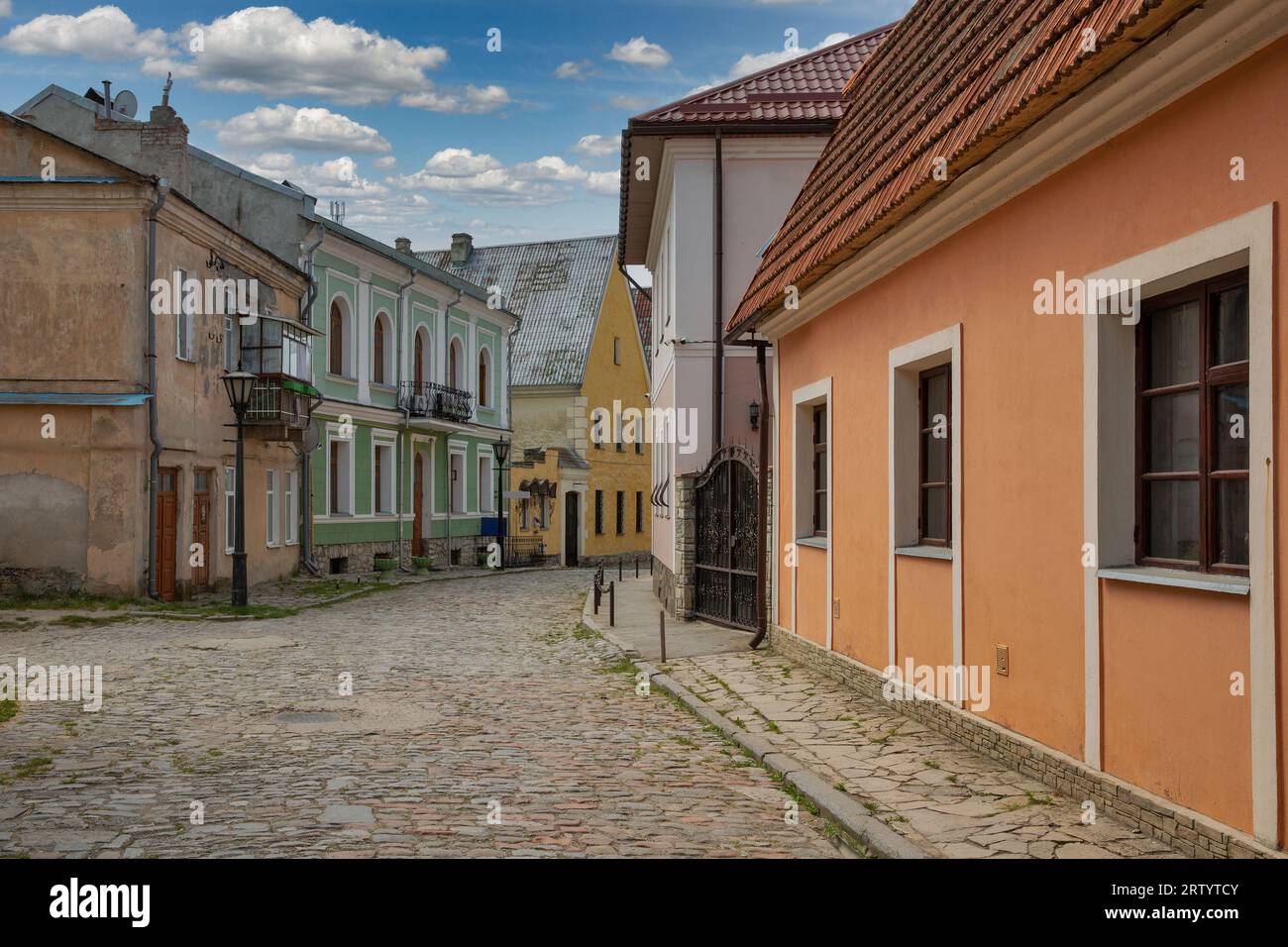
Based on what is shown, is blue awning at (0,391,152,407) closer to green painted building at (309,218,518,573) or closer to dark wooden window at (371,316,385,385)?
green painted building at (309,218,518,573)

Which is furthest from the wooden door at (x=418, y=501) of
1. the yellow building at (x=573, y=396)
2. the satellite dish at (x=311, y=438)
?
the satellite dish at (x=311, y=438)

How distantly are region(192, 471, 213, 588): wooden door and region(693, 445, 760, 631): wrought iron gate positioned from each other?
989cm

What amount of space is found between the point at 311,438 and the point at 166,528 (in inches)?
239

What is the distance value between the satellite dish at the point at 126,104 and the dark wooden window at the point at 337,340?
20.4 ft

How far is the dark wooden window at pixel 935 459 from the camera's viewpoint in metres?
9.47

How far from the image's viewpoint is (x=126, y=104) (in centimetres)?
2644

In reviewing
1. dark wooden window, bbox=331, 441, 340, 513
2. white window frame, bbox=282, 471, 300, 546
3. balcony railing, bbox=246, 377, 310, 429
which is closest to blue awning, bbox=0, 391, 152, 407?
balcony railing, bbox=246, 377, 310, 429

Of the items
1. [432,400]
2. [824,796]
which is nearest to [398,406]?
[432,400]

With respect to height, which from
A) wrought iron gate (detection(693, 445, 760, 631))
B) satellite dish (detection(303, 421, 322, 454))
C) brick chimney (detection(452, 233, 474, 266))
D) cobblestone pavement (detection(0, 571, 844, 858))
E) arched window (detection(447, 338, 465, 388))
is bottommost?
cobblestone pavement (detection(0, 571, 844, 858))

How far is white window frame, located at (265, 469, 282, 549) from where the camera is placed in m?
26.3

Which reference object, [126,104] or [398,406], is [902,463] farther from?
[398,406]

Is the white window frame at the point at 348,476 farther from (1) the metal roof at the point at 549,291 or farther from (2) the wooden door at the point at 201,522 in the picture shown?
(1) the metal roof at the point at 549,291

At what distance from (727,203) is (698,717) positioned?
10.8 metres
